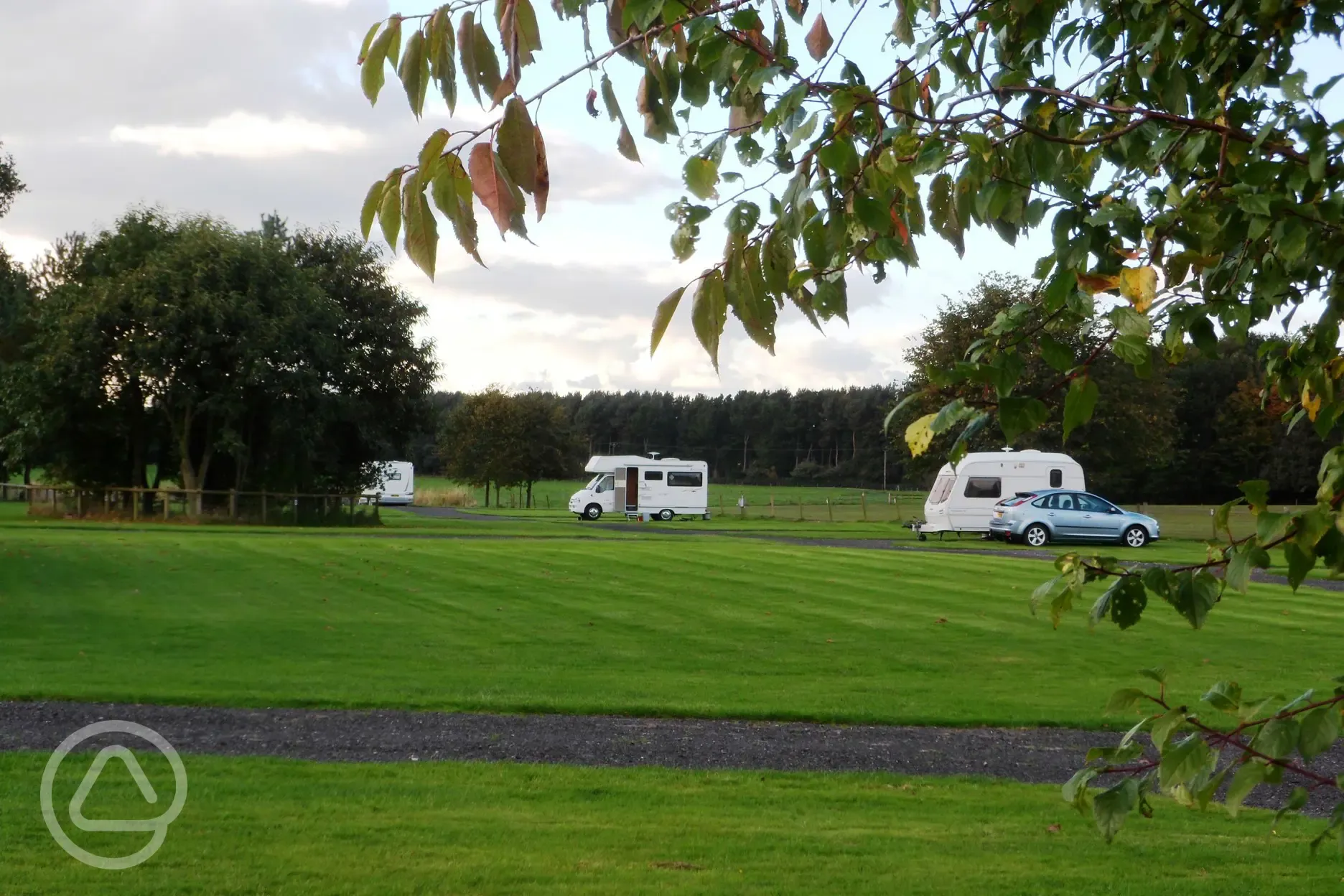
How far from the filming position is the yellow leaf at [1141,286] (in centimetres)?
223

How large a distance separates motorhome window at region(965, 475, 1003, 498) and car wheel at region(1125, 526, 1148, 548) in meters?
4.00

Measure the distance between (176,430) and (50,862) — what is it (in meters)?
34.5

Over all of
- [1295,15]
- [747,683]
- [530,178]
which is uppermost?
[1295,15]

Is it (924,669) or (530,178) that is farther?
(924,669)

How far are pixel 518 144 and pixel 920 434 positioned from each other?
90 centimetres

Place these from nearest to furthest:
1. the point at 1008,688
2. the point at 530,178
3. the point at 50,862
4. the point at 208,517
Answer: the point at 530,178 → the point at 50,862 → the point at 1008,688 → the point at 208,517

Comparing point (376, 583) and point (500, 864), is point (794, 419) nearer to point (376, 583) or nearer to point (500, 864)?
point (376, 583)

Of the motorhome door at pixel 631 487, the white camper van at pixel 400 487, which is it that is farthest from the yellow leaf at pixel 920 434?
the white camper van at pixel 400 487

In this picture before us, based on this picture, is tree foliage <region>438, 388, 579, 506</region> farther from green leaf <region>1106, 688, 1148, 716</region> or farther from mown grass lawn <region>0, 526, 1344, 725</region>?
green leaf <region>1106, 688, 1148, 716</region>

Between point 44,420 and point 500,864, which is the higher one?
point 44,420

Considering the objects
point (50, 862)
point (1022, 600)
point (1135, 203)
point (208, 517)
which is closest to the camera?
point (1135, 203)

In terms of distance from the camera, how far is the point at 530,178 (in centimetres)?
195

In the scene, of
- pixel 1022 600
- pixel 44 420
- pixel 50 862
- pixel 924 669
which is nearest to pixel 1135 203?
pixel 50 862

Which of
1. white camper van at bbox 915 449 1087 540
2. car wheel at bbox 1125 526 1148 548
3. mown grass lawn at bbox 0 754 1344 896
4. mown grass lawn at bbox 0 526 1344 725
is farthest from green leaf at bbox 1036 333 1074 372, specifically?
white camper van at bbox 915 449 1087 540
